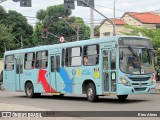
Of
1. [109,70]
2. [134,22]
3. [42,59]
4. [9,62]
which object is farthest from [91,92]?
[134,22]

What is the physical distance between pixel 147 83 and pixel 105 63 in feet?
6.82

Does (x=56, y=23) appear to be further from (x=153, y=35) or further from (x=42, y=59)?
(x=42, y=59)

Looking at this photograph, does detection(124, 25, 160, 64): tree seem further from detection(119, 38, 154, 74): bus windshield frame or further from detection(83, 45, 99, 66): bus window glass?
detection(119, 38, 154, 74): bus windshield frame

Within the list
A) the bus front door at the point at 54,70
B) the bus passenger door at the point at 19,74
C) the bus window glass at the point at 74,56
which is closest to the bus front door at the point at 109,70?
the bus window glass at the point at 74,56

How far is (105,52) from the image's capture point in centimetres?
1797

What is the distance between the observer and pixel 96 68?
18281 millimetres

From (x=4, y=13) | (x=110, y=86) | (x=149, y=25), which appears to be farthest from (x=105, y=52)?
(x=4, y=13)

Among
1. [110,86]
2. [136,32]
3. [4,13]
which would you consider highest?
[4,13]

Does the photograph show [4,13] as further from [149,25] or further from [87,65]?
[87,65]

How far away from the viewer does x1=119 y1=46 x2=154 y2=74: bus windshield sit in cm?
1723

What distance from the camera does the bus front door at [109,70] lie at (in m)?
17.5

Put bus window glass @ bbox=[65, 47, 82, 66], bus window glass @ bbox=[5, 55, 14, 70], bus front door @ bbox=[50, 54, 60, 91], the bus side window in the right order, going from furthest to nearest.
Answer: bus window glass @ bbox=[5, 55, 14, 70]
the bus side window
bus front door @ bbox=[50, 54, 60, 91]
bus window glass @ bbox=[65, 47, 82, 66]

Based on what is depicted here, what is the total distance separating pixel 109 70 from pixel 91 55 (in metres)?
1.45

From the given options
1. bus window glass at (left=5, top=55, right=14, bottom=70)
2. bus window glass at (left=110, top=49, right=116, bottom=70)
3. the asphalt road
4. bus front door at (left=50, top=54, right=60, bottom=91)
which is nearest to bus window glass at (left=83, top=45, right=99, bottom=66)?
bus window glass at (left=110, top=49, right=116, bottom=70)
